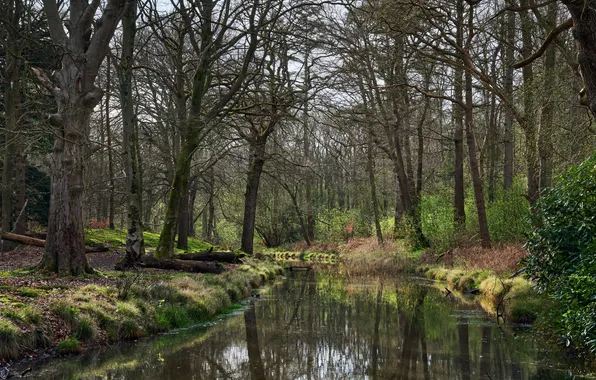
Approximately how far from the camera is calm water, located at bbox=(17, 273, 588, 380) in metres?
7.37

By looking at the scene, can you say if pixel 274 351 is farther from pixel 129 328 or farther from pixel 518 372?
pixel 518 372

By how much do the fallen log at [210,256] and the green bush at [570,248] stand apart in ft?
38.0

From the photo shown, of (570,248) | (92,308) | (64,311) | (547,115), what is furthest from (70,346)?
(547,115)

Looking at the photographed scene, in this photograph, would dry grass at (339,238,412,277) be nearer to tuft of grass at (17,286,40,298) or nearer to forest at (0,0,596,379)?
forest at (0,0,596,379)

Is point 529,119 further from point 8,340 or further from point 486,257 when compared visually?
point 8,340

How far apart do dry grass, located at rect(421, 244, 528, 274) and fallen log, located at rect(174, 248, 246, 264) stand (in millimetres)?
8171

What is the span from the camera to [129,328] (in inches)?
353

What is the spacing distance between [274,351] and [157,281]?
410cm

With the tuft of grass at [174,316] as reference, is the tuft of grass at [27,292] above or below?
above

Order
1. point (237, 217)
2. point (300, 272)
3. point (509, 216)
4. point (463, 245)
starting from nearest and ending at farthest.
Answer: point (509, 216) < point (463, 245) < point (300, 272) < point (237, 217)

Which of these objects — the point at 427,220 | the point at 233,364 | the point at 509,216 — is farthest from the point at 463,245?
the point at 233,364

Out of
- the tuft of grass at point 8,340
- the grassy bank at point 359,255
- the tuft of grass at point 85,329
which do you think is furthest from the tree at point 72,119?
the grassy bank at point 359,255

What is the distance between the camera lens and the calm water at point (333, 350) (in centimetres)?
737

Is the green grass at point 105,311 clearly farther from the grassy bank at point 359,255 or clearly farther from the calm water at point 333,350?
the grassy bank at point 359,255
